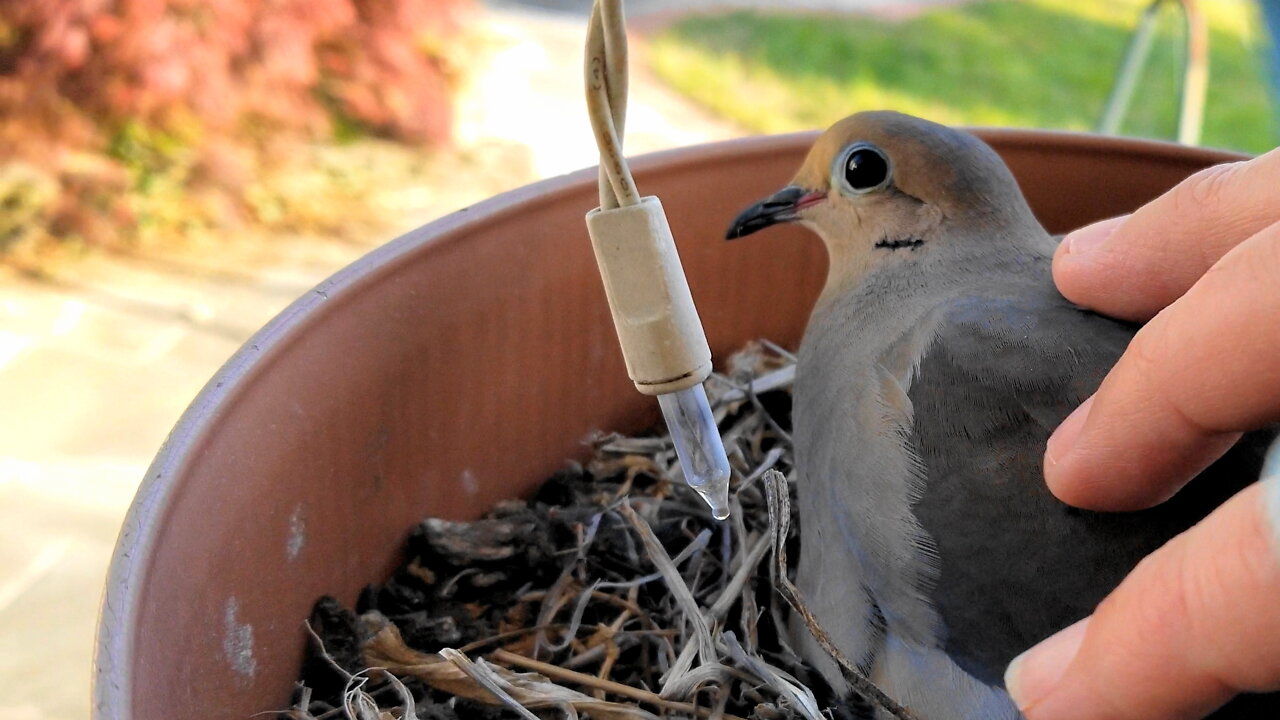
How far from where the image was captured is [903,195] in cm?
122

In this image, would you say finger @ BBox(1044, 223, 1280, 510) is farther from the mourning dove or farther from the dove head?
the dove head

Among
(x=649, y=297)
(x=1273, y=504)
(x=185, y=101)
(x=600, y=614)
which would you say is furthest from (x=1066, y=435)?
(x=185, y=101)

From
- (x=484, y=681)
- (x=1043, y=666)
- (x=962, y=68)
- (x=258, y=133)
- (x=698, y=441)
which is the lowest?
(x=1043, y=666)

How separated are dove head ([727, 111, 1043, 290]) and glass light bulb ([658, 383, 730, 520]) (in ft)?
1.53

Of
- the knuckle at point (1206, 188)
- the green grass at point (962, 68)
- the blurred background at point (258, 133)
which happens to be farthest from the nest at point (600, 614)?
the green grass at point (962, 68)

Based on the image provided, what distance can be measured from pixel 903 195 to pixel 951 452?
0.42 metres

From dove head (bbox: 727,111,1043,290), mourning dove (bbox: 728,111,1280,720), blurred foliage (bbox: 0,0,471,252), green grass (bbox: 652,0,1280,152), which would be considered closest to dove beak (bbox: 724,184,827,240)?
dove head (bbox: 727,111,1043,290)

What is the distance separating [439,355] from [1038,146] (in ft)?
2.73

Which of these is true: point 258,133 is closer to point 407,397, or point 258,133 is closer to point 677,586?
point 407,397

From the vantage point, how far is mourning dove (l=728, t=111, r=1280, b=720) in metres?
0.83

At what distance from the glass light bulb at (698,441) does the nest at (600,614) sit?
0.30ft

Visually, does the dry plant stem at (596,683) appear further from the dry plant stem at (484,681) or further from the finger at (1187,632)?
the finger at (1187,632)

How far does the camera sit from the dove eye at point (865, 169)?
123 cm

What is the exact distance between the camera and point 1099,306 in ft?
3.18
